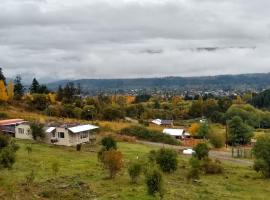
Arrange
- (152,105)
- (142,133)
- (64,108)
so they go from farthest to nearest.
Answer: (152,105), (64,108), (142,133)

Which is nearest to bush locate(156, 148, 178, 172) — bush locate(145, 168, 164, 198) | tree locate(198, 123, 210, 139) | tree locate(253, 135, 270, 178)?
tree locate(253, 135, 270, 178)

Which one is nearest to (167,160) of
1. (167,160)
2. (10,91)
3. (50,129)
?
(167,160)

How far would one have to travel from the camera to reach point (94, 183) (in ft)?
150

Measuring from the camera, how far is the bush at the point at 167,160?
56.6m

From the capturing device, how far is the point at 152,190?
39719mm

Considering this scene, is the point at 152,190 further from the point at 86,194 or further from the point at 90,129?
the point at 90,129

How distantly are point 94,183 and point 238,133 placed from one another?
217 ft

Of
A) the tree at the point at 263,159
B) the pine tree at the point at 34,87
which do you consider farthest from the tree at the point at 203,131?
the pine tree at the point at 34,87

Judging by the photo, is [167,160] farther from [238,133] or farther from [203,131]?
[203,131]

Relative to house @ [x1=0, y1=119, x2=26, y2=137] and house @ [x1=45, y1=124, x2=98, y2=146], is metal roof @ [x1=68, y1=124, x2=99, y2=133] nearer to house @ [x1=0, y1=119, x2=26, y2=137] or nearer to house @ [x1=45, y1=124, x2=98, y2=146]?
house @ [x1=45, y1=124, x2=98, y2=146]

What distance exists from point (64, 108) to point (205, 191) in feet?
266

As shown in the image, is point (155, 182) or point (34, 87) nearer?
point (155, 182)

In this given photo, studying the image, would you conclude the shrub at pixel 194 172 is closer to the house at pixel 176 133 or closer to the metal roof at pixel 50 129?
the metal roof at pixel 50 129

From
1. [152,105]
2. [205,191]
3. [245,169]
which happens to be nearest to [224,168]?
[245,169]
